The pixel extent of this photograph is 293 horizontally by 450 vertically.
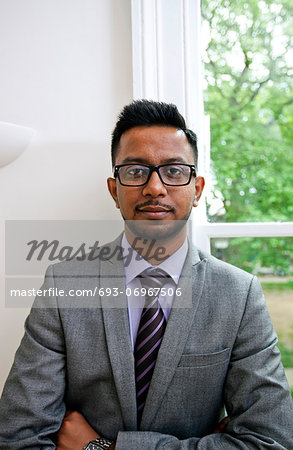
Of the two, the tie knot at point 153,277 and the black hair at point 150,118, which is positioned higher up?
the black hair at point 150,118

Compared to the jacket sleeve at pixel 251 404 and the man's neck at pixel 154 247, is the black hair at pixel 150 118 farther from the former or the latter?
the jacket sleeve at pixel 251 404

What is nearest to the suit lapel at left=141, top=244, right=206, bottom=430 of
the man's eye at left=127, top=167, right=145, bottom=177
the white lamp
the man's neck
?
the man's neck

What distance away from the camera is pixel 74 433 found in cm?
100

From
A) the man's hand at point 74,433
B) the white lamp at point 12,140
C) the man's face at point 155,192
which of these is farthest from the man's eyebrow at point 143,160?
the man's hand at point 74,433

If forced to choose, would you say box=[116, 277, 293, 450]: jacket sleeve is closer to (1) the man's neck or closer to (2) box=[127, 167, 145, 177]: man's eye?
(1) the man's neck

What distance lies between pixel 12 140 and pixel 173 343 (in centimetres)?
82

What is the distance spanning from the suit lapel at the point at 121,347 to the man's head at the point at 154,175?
0.66 feet

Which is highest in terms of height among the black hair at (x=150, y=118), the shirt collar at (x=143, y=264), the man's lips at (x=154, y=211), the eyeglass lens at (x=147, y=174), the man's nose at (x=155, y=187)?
the black hair at (x=150, y=118)

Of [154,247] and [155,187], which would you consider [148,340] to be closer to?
[154,247]

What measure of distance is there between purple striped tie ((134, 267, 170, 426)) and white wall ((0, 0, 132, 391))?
1.22 feet

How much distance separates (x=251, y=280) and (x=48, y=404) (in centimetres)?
65

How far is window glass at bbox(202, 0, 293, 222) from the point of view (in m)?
1.48

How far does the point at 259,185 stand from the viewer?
4.89 ft

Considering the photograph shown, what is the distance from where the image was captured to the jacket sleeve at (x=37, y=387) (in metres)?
0.95
